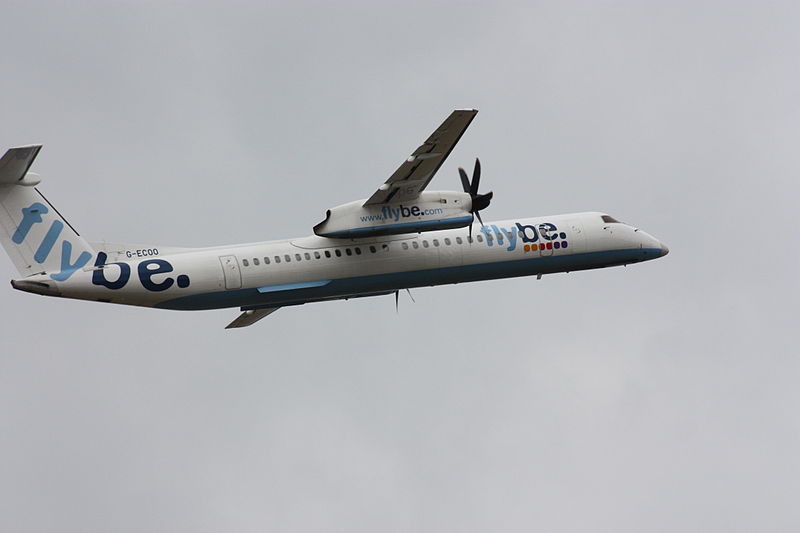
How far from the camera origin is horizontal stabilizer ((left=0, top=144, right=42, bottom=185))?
150 ft

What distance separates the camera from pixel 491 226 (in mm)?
54125

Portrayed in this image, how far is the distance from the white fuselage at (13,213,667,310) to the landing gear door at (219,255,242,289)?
0.04 m

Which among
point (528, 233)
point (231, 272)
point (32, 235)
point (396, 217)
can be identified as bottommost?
point (231, 272)

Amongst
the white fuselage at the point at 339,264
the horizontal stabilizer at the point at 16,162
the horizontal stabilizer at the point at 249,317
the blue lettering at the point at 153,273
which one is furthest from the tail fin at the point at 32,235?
the horizontal stabilizer at the point at 249,317

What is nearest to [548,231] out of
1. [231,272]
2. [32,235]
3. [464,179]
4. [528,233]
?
[528,233]

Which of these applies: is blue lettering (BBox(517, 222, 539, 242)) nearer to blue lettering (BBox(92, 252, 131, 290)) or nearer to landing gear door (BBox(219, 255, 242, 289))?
landing gear door (BBox(219, 255, 242, 289))

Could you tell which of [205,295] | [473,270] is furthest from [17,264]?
[473,270]

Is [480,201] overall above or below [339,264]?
above

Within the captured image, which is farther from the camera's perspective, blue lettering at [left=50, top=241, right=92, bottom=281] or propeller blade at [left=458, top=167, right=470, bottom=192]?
propeller blade at [left=458, top=167, right=470, bottom=192]

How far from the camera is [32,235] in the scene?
47.3 metres

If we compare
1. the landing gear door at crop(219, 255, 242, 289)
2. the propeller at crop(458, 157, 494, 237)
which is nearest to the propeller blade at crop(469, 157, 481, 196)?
the propeller at crop(458, 157, 494, 237)

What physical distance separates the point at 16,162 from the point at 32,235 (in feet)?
8.68

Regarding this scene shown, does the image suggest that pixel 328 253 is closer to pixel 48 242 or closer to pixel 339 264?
pixel 339 264

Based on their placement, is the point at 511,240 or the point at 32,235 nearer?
the point at 32,235
